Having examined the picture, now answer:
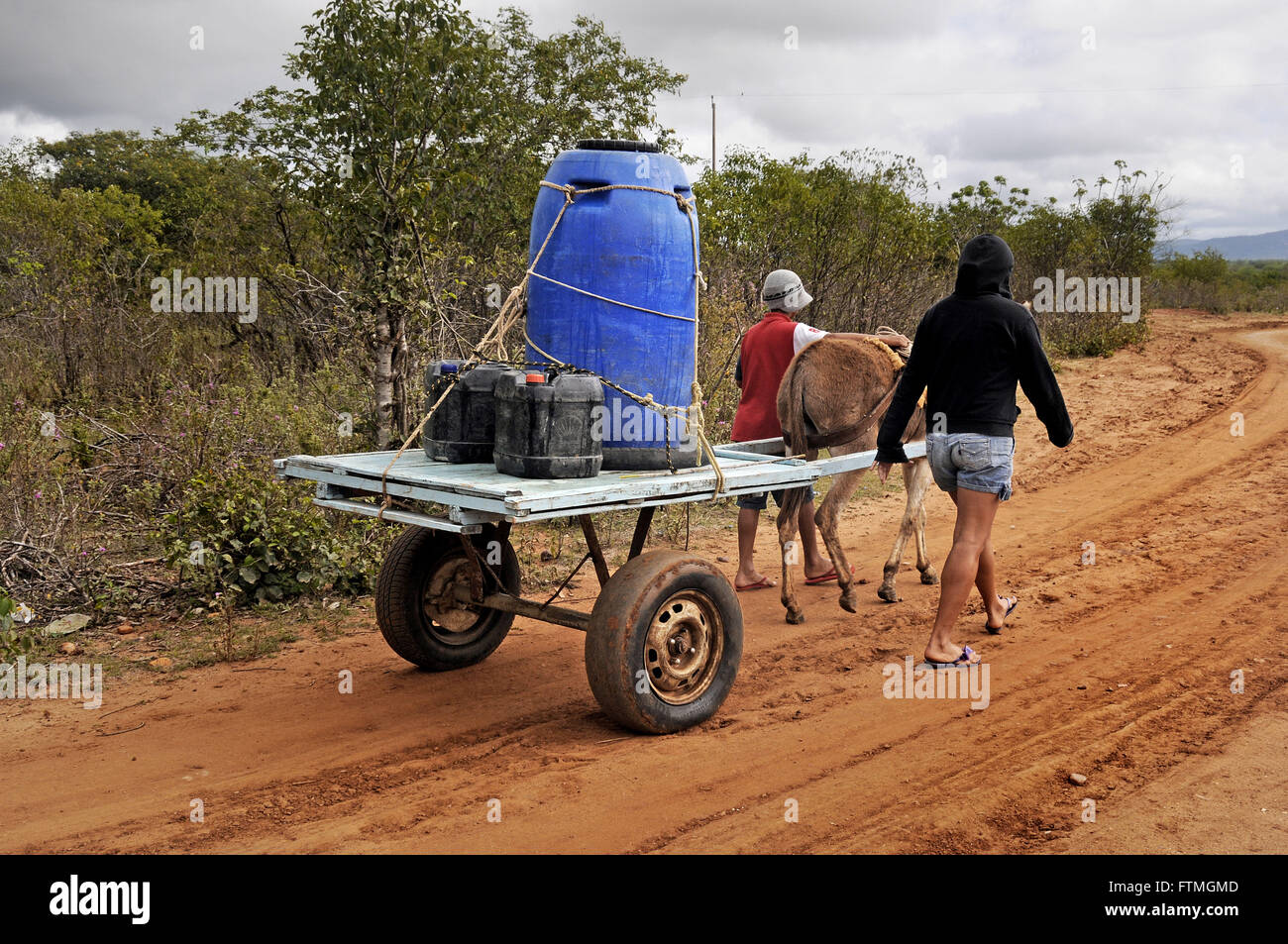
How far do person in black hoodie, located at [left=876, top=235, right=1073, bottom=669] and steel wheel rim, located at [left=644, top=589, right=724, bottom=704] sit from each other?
1.28 m

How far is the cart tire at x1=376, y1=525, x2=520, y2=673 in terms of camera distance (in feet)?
16.4

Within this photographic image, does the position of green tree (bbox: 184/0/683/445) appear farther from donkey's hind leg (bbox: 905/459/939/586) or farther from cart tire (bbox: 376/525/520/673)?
donkey's hind leg (bbox: 905/459/939/586)

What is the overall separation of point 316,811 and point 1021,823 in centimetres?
249

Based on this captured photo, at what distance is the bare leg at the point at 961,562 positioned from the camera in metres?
4.97

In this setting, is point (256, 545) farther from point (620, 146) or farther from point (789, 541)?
point (620, 146)

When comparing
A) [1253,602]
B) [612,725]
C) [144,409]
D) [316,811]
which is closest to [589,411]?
[612,725]

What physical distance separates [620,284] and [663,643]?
157 cm

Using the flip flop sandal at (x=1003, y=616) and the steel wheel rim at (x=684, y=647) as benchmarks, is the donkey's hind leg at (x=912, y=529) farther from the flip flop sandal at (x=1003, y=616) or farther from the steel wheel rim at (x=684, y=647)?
the steel wheel rim at (x=684, y=647)

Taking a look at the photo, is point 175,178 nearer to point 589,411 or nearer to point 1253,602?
point 589,411

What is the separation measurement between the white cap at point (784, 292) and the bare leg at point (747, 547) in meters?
1.33

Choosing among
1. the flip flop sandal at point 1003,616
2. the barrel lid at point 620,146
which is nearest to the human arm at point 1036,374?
the flip flop sandal at point 1003,616

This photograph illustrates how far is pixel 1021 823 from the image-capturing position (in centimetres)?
354

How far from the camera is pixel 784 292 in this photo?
6.34 meters

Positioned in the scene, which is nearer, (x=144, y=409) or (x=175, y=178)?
(x=144, y=409)
